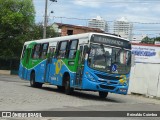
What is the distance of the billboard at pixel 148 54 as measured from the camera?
29.8 m

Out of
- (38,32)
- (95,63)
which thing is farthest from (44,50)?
(38,32)

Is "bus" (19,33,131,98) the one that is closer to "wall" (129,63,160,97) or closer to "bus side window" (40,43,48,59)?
"bus side window" (40,43,48,59)

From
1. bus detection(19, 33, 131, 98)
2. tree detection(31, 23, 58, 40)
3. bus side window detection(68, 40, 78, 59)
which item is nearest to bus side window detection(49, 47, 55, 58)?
bus detection(19, 33, 131, 98)

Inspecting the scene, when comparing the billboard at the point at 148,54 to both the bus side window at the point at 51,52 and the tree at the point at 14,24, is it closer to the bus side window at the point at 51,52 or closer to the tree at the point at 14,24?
the bus side window at the point at 51,52

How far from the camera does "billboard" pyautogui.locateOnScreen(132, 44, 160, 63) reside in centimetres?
2978

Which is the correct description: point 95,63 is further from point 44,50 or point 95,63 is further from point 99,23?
point 99,23

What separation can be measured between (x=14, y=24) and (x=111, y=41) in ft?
135

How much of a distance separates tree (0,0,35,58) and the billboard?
32.6 metres

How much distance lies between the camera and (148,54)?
30156mm

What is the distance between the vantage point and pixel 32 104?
648 inches

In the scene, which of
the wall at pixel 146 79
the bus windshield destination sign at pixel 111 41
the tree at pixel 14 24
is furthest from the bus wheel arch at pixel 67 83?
the tree at pixel 14 24

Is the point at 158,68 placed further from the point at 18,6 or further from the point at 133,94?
the point at 18,6

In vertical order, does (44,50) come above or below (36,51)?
above

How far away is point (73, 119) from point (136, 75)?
669 inches
